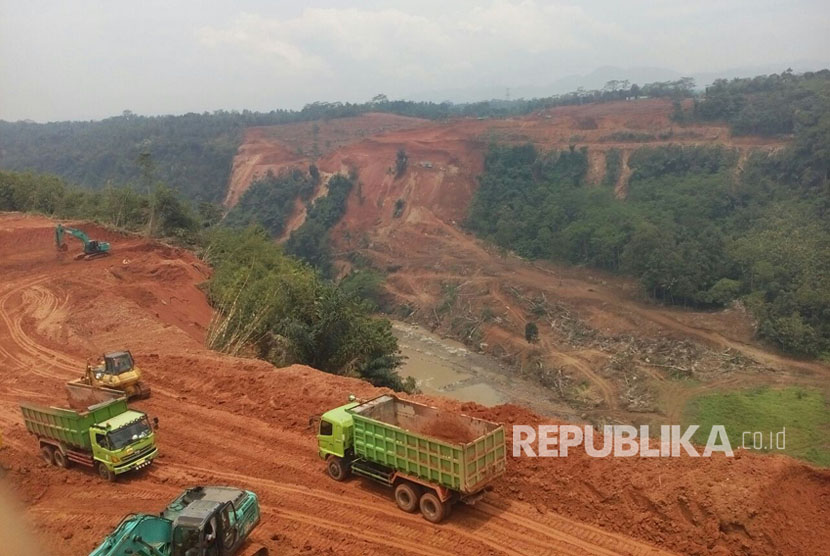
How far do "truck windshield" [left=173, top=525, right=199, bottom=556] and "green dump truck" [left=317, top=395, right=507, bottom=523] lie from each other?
3761 mm

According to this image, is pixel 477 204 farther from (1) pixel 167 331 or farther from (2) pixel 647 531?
(2) pixel 647 531

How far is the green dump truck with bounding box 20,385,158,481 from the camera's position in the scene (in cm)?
1359

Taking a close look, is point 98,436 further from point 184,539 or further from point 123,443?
point 184,539

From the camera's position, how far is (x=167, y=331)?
24.3 m

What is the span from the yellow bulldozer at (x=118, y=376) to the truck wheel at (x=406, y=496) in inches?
358

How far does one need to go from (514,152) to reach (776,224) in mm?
28890

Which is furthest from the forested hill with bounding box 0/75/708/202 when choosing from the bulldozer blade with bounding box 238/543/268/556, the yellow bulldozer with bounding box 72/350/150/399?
the bulldozer blade with bounding box 238/543/268/556

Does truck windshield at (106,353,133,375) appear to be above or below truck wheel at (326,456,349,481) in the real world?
above

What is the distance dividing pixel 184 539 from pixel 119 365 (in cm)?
950

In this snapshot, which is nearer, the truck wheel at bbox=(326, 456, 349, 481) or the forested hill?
the truck wheel at bbox=(326, 456, 349, 481)

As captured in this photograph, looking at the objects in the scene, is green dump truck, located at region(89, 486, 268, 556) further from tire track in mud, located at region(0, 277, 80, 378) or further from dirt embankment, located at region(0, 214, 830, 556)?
tire track in mud, located at region(0, 277, 80, 378)

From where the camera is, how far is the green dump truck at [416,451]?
11.2m

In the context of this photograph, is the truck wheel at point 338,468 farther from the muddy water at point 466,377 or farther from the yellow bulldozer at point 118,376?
the muddy water at point 466,377

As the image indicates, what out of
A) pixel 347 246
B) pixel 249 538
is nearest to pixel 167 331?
pixel 249 538
